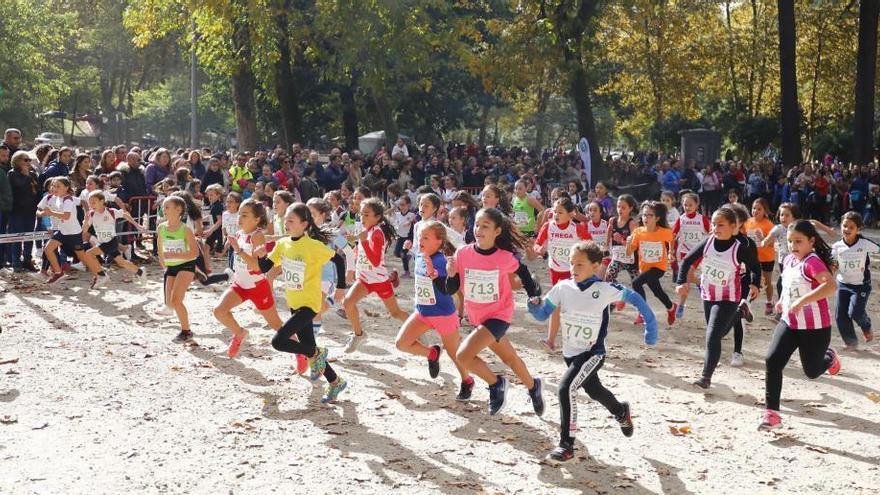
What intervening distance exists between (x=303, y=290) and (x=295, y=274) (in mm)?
153

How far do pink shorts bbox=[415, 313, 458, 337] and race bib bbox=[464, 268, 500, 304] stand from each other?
1.84 ft

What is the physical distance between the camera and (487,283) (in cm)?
771

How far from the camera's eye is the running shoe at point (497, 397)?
786 centimetres

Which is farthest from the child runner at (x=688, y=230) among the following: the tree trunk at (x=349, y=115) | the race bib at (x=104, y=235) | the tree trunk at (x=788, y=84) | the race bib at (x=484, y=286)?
the tree trunk at (x=349, y=115)

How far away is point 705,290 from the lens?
9.10m

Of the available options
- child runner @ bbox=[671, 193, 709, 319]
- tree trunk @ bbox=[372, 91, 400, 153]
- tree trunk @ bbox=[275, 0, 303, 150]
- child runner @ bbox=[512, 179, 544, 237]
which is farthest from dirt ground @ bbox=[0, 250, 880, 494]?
tree trunk @ bbox=[372, 91, 400, 153]

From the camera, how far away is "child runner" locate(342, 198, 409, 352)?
392 inches

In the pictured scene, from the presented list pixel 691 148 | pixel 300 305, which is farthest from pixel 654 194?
pixel 300 305

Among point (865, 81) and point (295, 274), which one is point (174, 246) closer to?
point (295, 274)

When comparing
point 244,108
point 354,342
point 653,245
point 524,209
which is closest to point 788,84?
point 244,108

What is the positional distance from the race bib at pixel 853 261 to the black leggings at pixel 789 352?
3151 millimetres

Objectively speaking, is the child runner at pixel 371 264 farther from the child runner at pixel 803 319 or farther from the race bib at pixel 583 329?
the child runner at pixel 803 319

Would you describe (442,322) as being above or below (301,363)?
above

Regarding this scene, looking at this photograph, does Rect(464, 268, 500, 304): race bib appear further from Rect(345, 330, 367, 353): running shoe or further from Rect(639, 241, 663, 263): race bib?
Rect(639, 241, 663, 263): race bib
